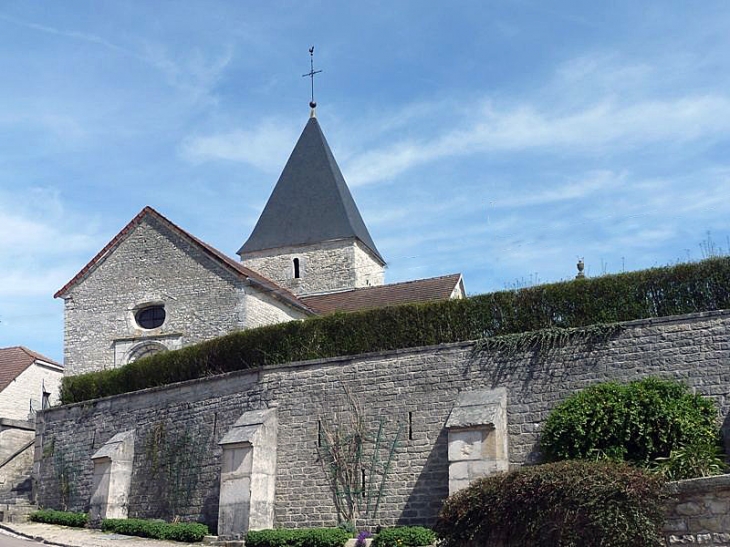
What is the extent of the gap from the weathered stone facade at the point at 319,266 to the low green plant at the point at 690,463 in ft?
64.7

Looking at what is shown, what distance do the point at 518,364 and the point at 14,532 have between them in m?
9.88

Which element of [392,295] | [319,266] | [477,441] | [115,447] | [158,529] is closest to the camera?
[477,441]

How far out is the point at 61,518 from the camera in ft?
61.9

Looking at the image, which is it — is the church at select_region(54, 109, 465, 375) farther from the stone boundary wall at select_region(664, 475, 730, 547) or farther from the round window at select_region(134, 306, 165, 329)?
the stone boundary wall at select_region(664, 475, 730, 547)

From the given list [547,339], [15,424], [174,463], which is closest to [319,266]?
[15,424]

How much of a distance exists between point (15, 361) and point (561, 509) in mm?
28047

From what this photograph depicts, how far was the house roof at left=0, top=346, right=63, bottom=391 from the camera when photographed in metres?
32.5

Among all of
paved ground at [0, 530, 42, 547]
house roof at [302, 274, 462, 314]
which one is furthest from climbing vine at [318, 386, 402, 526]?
house roof at [302, 274, 462, 314]

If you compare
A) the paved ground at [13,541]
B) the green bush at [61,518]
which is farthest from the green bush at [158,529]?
the paved ground at [13,541]

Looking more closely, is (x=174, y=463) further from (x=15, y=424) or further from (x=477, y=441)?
(x=15, y=424)

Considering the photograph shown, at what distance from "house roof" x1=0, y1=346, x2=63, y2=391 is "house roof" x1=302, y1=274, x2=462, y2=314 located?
38.4 ft

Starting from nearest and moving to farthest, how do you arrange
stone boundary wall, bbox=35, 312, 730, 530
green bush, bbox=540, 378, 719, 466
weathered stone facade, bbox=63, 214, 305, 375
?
green bush, bbox=540, 378, 719, 466 → stone boundary wall, bbox=35, 312, 730, 530 → weathered stone facade, bbox=63, 214, 305, 375

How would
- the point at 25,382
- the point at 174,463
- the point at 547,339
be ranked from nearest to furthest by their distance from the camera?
the point at 547,339 → the point at 174,463 → the point at 25,382

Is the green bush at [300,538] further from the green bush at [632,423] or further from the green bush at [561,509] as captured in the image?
the green bush at [561,509]
